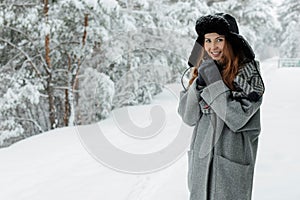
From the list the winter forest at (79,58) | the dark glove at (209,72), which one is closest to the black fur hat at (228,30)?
the dark glove at (209,72)

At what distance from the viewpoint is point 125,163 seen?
339 cm

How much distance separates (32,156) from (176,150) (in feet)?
6.09

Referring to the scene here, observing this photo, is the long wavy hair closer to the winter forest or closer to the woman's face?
the woman's face

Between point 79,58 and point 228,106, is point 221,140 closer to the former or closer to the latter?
point 228,106

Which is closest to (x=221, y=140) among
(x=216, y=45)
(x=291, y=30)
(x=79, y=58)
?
(x=216, y=45)

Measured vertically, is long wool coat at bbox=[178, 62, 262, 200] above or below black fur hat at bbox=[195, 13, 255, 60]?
below

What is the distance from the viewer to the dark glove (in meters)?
1.53

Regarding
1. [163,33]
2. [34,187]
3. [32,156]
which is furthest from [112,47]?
[34,187]

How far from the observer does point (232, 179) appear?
1.58m

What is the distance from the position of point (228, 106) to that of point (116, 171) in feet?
6.78

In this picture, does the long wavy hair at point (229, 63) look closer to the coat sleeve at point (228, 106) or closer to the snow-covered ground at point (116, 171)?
the coat sleeve at point (228, 106)

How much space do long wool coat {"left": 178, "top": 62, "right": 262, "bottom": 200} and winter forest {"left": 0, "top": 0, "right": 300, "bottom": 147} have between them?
482 cm

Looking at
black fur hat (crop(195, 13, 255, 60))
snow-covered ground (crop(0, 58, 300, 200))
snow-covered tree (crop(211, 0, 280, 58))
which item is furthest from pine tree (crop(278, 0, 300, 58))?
black fur hat (crop(195, 13, 255, 60))

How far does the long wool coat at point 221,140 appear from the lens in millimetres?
1492
